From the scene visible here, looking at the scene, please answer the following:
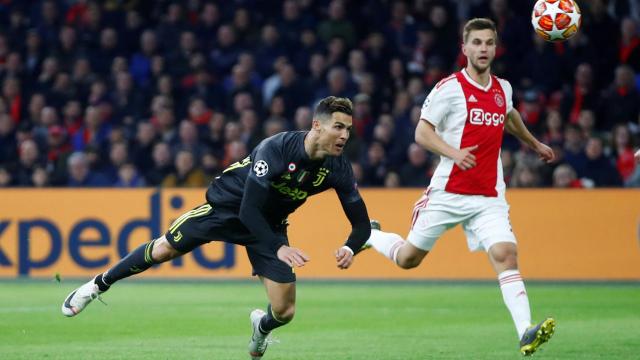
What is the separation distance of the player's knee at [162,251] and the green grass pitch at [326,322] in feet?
2.22

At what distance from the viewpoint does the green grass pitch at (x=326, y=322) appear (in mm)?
9297

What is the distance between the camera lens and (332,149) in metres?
8.06

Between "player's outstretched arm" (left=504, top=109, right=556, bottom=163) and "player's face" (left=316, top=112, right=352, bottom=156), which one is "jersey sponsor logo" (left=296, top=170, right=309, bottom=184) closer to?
"player's face" (left=316, top=112, right=352, bottom=156)

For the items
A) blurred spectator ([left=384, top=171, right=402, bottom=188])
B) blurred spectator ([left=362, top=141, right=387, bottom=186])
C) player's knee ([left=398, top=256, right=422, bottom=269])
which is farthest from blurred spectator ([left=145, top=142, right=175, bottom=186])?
player's knee ([left=398, top=256, right=422, bottom=269])

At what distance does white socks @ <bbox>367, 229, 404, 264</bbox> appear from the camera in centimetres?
980

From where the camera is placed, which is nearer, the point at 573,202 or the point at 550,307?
the point at 550,307

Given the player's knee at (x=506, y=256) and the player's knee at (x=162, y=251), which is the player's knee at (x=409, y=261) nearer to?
the player's knee at (x=506, y=256)

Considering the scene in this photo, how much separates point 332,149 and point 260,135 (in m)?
9.64

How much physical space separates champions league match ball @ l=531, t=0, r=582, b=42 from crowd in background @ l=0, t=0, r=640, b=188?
623 centimetres

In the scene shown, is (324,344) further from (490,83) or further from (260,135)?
(260,135)

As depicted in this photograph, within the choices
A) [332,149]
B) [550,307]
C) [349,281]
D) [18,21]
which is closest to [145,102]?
[18,21]

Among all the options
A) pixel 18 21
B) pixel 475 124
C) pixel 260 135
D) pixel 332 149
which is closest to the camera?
pixel 332 149

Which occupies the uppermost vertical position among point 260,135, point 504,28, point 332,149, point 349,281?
point 332,149

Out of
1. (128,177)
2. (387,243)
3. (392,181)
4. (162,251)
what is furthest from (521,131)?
(128,177)
